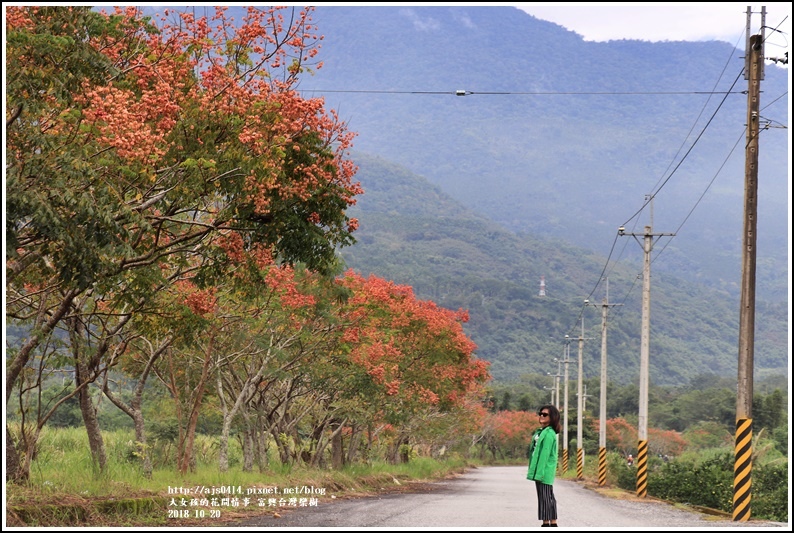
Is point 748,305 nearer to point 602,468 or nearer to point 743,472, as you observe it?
point 743,472

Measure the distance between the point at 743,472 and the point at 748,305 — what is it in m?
3.33

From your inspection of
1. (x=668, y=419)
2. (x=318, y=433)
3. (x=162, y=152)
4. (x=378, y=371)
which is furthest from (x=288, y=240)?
(x=668, y=419)

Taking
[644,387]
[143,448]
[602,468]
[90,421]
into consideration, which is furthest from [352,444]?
[90,421]

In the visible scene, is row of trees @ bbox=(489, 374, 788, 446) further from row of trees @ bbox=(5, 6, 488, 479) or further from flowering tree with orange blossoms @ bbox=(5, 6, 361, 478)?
flowering tree with orange blossoms @ bbox=(5, 6, 361, 478)

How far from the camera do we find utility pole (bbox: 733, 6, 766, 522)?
21.6m

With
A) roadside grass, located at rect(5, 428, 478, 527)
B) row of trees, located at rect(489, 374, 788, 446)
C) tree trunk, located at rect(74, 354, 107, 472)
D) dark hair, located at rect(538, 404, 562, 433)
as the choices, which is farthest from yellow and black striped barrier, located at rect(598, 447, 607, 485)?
row of trees, located at rect(489, 374, 788, 446)

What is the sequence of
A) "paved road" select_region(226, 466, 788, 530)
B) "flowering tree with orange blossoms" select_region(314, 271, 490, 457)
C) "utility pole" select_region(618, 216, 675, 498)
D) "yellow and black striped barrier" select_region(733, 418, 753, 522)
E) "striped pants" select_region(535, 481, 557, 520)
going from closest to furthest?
"striped pants" select_region(535, 481, 557, 520)
"paved road" select_region(226, 466, 788, 530)
"yellow and black striped barrier" select_region(733, 418, 753, 522)
"flowering tree with orange blossoms" select_region(314, 271, 490, 457)
"utility pole" select_region(618, 216, 675, 498)

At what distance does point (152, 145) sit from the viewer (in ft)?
43.9

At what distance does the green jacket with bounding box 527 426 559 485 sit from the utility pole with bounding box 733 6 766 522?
8.47 m

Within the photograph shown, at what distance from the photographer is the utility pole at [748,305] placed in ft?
70.7

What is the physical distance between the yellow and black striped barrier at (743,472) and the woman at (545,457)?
8524 mm

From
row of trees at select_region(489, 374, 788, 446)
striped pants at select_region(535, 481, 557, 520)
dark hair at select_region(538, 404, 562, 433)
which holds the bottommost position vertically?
striped pants at select_region(535, 481, 557, 520)

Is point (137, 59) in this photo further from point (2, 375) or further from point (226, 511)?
point (226, 511)

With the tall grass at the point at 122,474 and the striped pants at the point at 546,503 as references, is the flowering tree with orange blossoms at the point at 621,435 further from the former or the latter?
the striped pants at the point at 546,503
